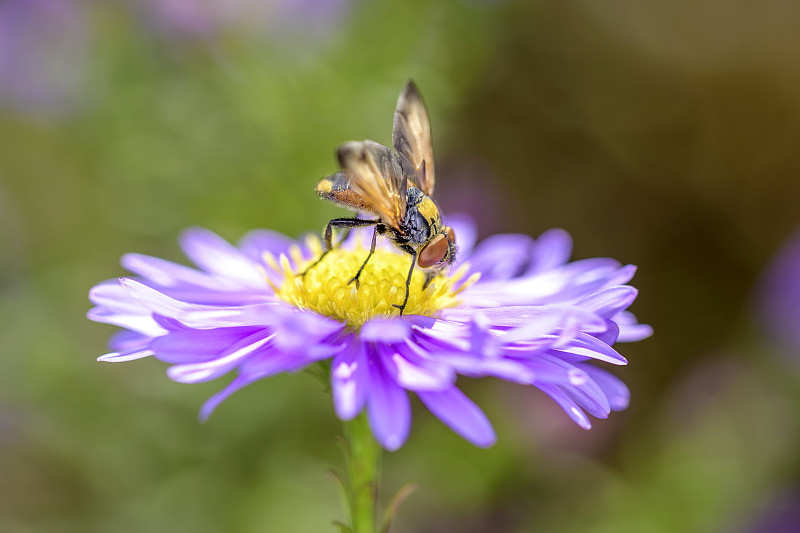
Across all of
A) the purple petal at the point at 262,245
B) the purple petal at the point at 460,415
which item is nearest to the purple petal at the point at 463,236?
the purple petal at the point at 262,245

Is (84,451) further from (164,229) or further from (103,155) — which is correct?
(103,155)

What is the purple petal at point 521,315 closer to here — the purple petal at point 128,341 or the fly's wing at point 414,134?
the fly's wing at point 414,134

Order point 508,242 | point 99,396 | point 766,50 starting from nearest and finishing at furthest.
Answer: point 508,242 → point 99,396 → point 766,50

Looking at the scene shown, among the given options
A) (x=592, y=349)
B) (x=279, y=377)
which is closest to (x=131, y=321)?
(x=592, y=349)

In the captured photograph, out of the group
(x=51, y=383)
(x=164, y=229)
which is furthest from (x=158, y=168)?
(x=51, y=383)

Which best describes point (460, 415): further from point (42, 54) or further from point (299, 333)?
point (42, 54)

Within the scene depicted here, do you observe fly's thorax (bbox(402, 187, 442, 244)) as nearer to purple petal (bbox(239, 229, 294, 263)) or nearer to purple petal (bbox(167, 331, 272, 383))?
purple petal (bbox(167, 331, 272, 383))

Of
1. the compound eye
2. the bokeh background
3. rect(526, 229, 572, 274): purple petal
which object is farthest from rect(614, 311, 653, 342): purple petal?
the bokeh background
